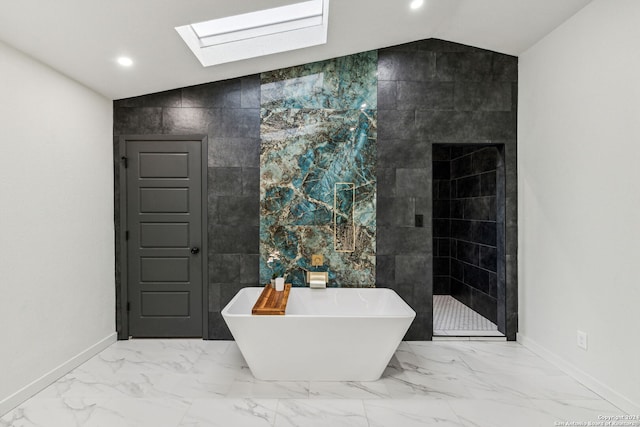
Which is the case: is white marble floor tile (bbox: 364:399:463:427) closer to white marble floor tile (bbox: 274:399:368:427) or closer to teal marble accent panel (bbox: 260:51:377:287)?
white marble floor tile (bbox: 274:399:368:427)

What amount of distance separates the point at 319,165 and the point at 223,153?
38.8 inches

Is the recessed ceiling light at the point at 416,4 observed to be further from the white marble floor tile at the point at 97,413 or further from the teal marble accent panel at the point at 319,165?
the white marble floor tile at the point at 97,413

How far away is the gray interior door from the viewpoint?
3.91 meters

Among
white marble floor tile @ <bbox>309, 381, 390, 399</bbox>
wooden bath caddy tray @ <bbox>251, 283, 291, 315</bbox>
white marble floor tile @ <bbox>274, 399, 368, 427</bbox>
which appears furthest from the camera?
wooden bath caddy tray @ <bbox>251, 283, 291, 315</bbox>

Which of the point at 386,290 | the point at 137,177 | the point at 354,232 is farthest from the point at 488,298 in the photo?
the point at 137,177

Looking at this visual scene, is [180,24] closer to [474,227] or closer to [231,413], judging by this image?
[231,413]

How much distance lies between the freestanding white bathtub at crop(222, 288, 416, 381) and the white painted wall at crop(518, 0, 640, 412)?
4.48 feet

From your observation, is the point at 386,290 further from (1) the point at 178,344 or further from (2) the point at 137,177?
(2) the point at 137,177

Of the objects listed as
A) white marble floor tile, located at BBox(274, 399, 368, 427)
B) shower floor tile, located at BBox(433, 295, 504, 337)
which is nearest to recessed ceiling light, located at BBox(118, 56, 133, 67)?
Answer: white marble floor tile, located at BBox(274, 399, 368, 427)

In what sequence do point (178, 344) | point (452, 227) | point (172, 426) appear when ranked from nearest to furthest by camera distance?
1. point (172, 426)
2. point (178, 344)
3. point (452, 227)

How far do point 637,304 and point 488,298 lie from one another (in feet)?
6.66

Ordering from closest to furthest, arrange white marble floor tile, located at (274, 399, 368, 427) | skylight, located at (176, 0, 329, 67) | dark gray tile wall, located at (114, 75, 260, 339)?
white marble floor tile, located at (274, 399, 368, 427), skylight, located at (176, 0, 329, 67), dark gray tile wall, located at (114, 75, 260, 339)

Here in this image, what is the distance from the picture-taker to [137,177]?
12.8 ft

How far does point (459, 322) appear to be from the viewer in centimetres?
436
